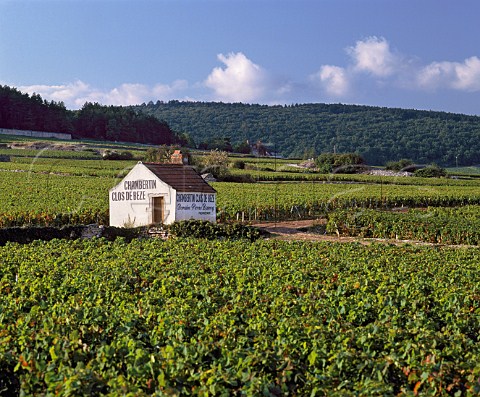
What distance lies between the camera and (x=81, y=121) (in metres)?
128

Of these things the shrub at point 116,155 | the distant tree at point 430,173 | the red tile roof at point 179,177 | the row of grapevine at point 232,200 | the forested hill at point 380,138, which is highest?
the forested hill at point 380,138

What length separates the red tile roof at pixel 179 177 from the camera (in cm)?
3391

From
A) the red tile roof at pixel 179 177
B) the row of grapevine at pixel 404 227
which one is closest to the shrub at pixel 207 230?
the red tile roof at pixel 179 177

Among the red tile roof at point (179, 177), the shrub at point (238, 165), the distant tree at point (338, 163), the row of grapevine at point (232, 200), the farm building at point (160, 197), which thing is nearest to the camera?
the farm building at point (160, 197)

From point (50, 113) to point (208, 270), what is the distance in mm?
112489

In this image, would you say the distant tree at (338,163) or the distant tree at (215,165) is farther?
the distant tree at (338,163)

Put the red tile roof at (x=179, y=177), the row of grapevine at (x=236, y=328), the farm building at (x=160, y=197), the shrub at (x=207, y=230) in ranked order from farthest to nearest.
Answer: the red tile roof at (x=179, y=177) < the farm building at (x=160, y=197) < the shrub at (x=207, y=230) < the row of grapevine at (x=236, y=328)

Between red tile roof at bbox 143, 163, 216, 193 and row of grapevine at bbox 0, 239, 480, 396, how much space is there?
15.7m

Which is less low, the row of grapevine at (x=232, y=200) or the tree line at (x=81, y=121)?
the tree line at (x=81, y=121)

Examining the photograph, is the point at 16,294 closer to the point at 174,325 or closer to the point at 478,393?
the point at 174,325

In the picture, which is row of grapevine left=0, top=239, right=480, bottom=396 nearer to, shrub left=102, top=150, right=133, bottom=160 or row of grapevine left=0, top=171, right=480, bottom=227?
row of grapevine left=0, top=171, right=480, bottom=227

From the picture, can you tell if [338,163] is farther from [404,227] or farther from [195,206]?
[195,206]

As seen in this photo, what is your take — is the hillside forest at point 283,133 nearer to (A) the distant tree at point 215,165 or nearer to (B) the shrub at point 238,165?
(B) the shrub at point 238,165

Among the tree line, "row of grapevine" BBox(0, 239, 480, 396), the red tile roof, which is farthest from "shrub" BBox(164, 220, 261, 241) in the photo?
the tree line
